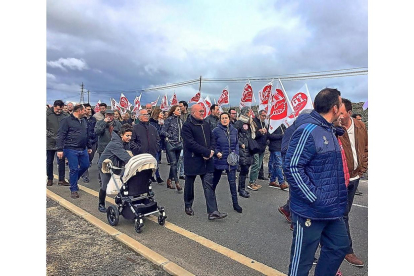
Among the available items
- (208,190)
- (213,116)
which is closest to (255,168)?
(213,116)

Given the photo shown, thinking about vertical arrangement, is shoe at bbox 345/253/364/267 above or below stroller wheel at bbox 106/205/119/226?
below

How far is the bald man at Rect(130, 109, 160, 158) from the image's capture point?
6.12 meters

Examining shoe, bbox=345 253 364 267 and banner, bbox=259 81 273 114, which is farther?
banner, bbox=259 81 273 114

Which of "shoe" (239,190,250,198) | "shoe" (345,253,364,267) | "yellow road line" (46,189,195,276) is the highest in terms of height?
"shoe" (239,190,250,198)

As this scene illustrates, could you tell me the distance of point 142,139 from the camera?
6191 millimetres

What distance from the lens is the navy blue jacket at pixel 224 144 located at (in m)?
5.46

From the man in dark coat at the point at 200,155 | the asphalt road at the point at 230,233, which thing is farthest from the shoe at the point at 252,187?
the man in dark coat at the point at 200,155

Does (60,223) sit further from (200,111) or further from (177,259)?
(200,111)

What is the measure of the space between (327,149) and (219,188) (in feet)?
17.1

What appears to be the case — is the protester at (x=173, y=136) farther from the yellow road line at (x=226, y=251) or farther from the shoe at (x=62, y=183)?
the shoe at (x=62, y=183)

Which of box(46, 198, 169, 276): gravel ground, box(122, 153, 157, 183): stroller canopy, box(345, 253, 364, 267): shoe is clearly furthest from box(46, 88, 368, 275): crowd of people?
box(46, 198, 169, 276): gravel ground

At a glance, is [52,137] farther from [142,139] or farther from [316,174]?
[316,174]

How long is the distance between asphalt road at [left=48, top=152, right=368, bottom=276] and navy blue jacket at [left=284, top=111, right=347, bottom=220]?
1.31 metres

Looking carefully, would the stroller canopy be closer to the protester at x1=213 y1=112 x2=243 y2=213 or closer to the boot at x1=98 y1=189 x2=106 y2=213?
the boot at x1=98 y1=189 x2=106 y2=213
